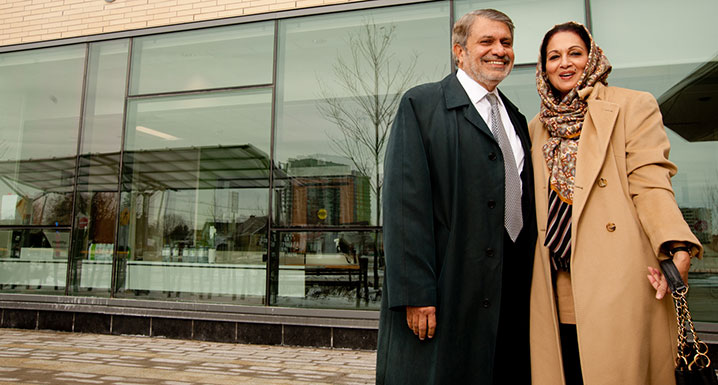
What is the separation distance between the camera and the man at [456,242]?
168 cm

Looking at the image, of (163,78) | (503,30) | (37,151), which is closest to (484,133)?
(503,30)

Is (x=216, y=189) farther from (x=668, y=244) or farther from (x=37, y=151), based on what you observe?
(x=668, y=244)

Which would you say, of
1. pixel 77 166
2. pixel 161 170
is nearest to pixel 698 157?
pixel 161 170

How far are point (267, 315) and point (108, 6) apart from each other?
4.56 metres

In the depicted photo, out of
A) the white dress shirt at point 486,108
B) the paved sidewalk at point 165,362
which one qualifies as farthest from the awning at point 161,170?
the white dress shirt at point 486,108

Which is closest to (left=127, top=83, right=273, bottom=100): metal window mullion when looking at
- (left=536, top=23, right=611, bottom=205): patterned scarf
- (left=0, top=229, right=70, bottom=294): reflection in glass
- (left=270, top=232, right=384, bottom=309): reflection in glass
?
(left=270, top=232, right=384, bottom=309): reflection in glass

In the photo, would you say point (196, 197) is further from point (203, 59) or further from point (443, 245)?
point (443, 245)

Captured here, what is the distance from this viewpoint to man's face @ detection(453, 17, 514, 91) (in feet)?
6.52

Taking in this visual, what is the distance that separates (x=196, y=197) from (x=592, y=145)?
5.06 meters

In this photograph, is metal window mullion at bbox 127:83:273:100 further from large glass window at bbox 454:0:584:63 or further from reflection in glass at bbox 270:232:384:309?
large glass window at bbox 454:0:584:63

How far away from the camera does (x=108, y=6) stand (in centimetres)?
646

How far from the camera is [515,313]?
187 cm

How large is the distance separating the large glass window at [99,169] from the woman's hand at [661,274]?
6.09 metres

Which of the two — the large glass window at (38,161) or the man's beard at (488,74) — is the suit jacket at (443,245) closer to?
the man's beard at (488,74)
